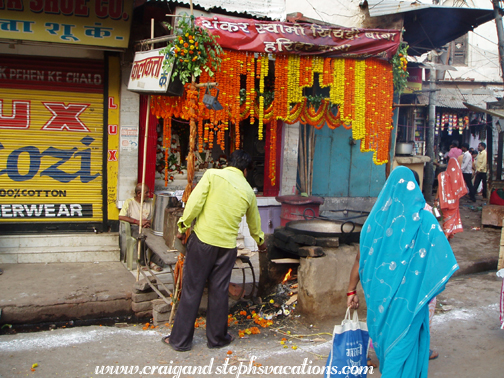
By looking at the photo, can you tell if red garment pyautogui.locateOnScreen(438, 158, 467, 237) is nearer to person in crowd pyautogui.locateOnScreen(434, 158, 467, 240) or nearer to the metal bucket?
person in crowd pyautogui.locateOnScreen(434, 158, 467, 240)

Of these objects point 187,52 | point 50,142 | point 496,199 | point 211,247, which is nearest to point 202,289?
point 211,247

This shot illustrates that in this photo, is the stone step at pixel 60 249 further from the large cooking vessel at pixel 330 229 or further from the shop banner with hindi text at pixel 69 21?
the large cooking vessel at pixel 330 229

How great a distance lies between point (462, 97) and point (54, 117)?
14637 mm

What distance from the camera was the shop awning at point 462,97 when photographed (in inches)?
637

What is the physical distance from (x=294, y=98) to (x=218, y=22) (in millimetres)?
1583

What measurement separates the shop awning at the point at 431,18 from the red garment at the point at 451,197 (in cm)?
335

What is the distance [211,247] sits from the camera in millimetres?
4281

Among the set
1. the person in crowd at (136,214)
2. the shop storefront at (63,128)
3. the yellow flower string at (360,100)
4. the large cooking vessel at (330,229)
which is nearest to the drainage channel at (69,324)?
the person in crowd at (136,214)

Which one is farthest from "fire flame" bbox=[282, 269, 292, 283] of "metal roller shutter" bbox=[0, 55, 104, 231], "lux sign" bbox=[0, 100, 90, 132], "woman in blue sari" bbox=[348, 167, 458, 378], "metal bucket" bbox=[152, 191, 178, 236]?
"lux sign" bbox=[0, 100, 90, 132]

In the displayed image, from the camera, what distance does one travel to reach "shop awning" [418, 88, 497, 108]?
16.2 m

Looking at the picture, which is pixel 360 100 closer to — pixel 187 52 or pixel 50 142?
pixel 187 52

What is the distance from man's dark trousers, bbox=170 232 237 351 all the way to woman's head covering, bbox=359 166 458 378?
1554 mm

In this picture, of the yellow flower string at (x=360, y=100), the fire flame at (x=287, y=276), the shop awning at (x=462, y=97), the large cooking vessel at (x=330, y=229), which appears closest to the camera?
the large cooking vessel at (x=330, y=229)

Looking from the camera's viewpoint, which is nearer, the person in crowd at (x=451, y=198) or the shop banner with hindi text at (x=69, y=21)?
the shop banner with hindi text at (x=69, y=21)
